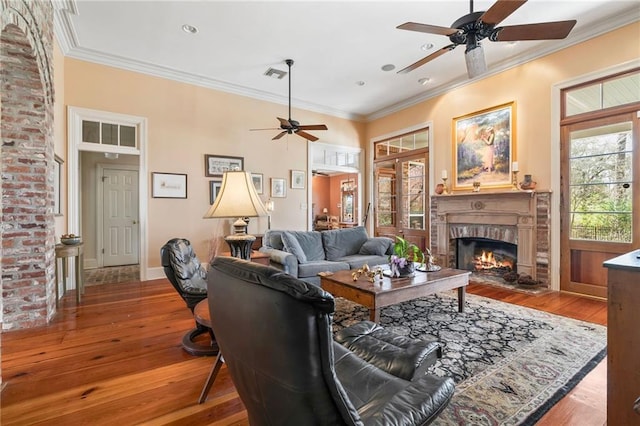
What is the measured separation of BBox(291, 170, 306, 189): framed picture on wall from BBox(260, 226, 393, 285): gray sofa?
1.89 meters

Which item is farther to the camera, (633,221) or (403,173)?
(403,173)

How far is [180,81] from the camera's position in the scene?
16.4ft

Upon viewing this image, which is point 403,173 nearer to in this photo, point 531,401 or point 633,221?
point 633,221

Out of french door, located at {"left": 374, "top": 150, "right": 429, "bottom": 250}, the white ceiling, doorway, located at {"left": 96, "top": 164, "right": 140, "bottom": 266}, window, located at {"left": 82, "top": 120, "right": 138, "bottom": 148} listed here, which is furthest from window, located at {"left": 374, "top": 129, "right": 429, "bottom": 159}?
doorway, located at {"left": 96, "top": 164, "right": 140, "bottom": 266}

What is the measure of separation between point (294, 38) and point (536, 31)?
276cm

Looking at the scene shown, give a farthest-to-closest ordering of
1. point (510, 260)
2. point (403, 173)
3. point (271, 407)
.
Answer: point (403, 173)
point (510, 260)
point (271, 407)

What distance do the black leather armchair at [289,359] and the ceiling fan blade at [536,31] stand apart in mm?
2613

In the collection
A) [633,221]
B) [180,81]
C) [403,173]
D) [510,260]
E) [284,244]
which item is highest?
[180,81]

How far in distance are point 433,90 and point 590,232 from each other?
3.42 m

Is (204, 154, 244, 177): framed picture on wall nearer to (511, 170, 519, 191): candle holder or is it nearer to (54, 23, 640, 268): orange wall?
(54, 23, 640, 268): orange wall

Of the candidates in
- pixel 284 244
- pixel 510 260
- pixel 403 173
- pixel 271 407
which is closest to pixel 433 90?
pixel 403 173

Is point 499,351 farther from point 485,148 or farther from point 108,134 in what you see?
point 108,134

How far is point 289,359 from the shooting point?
0.77 m

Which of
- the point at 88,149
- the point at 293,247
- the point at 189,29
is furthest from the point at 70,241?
the point at 189,29
